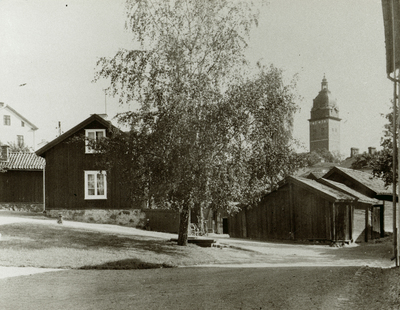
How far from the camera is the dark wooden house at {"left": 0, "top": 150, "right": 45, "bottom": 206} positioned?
3400 centimetres

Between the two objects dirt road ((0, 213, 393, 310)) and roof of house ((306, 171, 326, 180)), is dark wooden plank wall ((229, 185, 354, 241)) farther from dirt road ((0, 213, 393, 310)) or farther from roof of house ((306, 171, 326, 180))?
dirt road ((0, 213, 393, 310))

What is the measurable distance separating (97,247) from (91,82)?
5.90m

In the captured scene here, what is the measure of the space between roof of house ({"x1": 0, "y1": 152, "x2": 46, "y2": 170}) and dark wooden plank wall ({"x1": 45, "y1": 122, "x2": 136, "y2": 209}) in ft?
21.9

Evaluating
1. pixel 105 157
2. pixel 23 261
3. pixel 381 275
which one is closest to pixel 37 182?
pixel 105 157

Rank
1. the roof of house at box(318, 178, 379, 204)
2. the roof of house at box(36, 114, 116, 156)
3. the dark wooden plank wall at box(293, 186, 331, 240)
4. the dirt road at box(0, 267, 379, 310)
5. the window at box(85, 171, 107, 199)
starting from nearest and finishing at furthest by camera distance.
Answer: the dirt road at box(0, 267, 379, 310), the dark wooden plank wall at box(293, 186, 331, 240), the roof of house at box(36, 114, 116, 156), the roof of house at box(318, 178, 379, 204), the window at box(85, 171, 107, 199)

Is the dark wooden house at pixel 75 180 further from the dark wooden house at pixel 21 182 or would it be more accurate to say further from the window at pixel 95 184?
the dark wooden house at pixel 21 182

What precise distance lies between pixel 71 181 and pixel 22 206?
7.54m

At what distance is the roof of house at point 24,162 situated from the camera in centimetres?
3412

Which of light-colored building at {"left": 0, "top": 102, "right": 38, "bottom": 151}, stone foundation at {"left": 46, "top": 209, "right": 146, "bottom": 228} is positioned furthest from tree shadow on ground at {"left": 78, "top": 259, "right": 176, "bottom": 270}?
light-colored building at {"left": 0, "top": 102, "right": 38, "bottom": 151}

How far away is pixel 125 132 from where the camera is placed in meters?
17.6

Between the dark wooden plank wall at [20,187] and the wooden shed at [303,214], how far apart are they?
16.0 metres

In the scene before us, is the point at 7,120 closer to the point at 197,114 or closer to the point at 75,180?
the point at 75,180

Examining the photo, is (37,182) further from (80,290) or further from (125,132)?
(80,290)

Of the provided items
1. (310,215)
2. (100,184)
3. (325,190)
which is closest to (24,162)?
(100,184)
